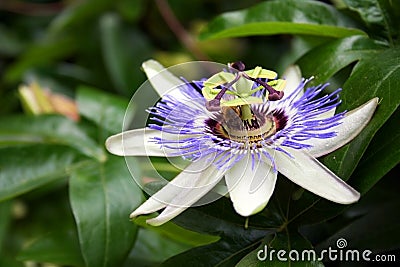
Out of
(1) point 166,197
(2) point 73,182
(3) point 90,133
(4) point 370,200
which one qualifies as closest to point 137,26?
(3) point 90,133

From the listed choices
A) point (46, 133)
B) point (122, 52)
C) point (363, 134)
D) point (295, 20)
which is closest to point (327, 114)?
point (363, 134)

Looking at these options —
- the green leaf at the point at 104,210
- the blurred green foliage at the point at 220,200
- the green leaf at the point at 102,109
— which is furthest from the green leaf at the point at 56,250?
the green leaf at the point at 102,109

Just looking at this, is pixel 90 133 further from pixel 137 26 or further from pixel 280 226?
pixel 137 26

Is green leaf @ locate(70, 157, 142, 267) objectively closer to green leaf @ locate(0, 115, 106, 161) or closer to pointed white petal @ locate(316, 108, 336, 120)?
green leaf @ locate(0, 115, 106, 161)

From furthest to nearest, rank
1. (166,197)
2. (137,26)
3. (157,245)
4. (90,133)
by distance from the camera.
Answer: (137,26) → (90,133) → (157,245) → (166,197)

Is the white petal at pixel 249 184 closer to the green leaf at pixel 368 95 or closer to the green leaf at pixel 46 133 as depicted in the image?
the green leaf at pixel 368 95

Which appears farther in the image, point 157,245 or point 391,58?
point 157,245
